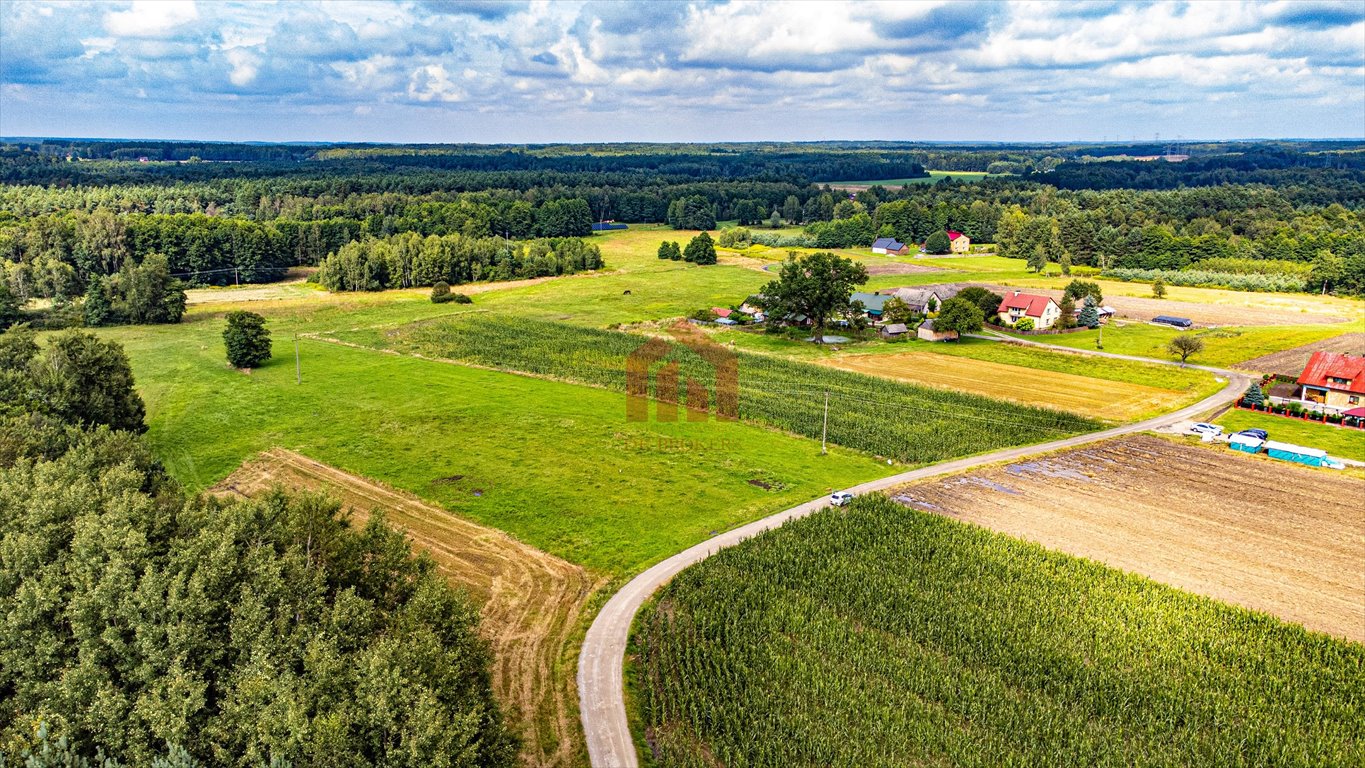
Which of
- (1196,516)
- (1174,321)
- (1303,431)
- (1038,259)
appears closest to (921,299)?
(1174,321)

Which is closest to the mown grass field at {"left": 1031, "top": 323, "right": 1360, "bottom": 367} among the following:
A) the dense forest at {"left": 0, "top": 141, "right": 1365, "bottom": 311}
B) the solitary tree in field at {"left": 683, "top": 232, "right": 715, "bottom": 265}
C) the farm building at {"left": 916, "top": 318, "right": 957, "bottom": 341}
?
the farm building at {"left": 916, "top": 318, "right": 957, "bottom": 341}

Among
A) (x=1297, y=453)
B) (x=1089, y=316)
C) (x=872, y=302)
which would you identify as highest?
(x=872, y=302)

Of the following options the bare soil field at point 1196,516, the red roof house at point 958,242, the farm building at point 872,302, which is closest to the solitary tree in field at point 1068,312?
the farm building at point 872,302

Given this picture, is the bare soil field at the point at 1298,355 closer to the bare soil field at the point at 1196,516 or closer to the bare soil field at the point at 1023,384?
the bare soil field at the point at 1023,384

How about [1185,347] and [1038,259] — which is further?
[1038,259]

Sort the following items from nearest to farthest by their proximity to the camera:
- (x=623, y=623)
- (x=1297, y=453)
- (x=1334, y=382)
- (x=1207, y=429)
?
(x=623, y=623) → (x=1297, y=453) → (x=1207, y=429) → (x=1334, y=382)

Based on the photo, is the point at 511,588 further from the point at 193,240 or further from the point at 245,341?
the point at 193,240

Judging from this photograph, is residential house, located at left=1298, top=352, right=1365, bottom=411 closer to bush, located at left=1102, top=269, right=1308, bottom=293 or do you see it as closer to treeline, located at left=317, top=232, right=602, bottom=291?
bush, located at left=1102, top=269, right=1308, bottom=293
